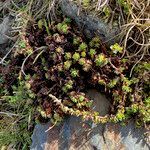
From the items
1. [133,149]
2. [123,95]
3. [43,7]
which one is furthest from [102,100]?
[43,7]

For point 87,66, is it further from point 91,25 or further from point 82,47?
point 91,25

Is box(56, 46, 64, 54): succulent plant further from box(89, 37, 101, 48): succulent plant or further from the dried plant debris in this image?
box(89, 37, 101, 48): succulent plant

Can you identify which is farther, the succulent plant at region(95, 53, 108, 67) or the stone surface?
the stone surface

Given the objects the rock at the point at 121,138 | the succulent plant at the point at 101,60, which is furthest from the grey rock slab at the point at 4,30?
the rock at the point at 121,138

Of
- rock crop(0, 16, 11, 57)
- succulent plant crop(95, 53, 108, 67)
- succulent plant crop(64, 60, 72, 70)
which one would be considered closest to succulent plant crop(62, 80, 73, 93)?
succulent plant crop(64, 60, 72, 70)

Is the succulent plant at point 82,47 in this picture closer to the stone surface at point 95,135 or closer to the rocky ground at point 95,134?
the rocky ground at point 95,134

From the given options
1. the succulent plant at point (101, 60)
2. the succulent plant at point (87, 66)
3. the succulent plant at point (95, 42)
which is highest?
the succulent plant at point (95, 42)
